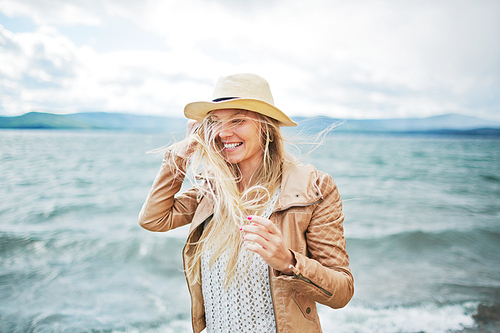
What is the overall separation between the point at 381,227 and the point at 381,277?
378 cm

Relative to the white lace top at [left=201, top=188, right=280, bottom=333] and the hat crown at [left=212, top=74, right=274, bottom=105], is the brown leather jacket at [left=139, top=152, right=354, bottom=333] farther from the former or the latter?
the hat crown at [left=212, top=74, right=274, bottom=105]

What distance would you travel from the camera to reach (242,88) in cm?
177

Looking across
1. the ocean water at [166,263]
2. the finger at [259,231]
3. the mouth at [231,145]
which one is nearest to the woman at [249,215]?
the mouth at [231,145]

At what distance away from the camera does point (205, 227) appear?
203 cm

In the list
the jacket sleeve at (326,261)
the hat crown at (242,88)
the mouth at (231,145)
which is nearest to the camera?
the jacket sleeve at (326,261)

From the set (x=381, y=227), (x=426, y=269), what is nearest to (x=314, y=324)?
(x=426, y=269)

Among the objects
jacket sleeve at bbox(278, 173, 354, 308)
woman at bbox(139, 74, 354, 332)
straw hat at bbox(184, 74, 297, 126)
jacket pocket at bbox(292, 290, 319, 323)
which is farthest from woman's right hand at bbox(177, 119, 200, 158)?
jacket pocket at bbox(292, 290, 319, 323)

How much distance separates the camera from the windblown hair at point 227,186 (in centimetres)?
185

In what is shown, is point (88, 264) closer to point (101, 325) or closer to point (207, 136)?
point (101, 325)

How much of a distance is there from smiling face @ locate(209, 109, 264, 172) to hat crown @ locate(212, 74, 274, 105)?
0.12 meters

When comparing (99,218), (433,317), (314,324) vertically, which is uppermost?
(314,324)

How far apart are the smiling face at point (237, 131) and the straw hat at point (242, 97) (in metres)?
0.07

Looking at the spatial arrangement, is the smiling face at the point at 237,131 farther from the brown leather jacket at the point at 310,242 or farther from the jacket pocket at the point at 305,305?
the jacket pocket at the point at 305,305

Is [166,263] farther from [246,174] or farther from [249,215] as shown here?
[249,215]
